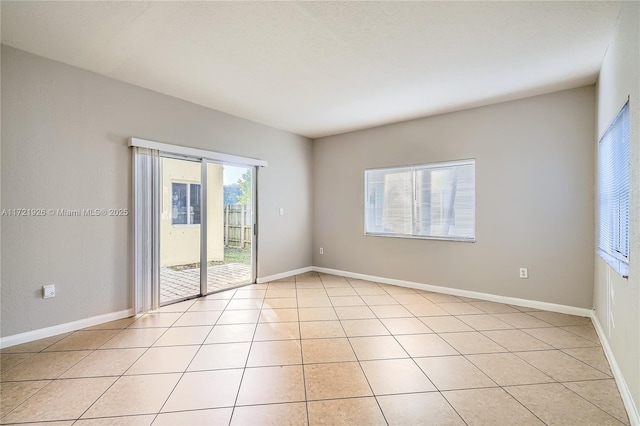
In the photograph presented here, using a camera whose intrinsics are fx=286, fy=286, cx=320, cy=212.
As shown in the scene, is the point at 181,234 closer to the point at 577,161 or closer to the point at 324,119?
the point at 324,119

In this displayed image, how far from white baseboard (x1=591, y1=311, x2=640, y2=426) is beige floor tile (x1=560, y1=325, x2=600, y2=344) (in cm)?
4

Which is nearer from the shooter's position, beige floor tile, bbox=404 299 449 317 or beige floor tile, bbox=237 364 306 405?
beige floor tile, bbox=237 364 306 405

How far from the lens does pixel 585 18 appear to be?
2145 millimetres

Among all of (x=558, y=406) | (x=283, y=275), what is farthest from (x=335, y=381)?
(x=283, y=275)

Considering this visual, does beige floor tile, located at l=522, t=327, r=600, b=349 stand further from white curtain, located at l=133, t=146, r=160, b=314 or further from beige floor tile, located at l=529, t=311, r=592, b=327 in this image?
white curtain, located at l=133, t=146, r=160, b=314

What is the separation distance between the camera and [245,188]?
4.73 m

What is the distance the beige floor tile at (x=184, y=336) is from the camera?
8.65ft

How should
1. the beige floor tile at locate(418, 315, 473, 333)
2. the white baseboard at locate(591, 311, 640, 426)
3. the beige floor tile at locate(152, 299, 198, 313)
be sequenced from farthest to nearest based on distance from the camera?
the beige floor tile at locate(152, 299, 198, 313)
the beige floor tile at locate(418, 315, 473, 333)
the white baseboard at locate(591, 311, 640, 426)

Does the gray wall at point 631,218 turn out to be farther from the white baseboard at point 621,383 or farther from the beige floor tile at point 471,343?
the beige floor tile at point 471,343

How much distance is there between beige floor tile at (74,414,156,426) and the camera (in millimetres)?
1624

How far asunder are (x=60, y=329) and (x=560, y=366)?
4461mm

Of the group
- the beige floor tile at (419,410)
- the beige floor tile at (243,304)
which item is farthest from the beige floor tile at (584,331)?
the beige floor tile at (243,304)

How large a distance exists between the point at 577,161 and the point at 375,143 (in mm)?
2672

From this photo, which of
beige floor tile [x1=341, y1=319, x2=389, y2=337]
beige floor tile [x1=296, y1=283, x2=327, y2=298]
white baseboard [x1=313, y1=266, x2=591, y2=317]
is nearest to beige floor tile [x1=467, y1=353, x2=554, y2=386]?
beige floor tile [x1=341, y1=319, x2=389, y2=337]
